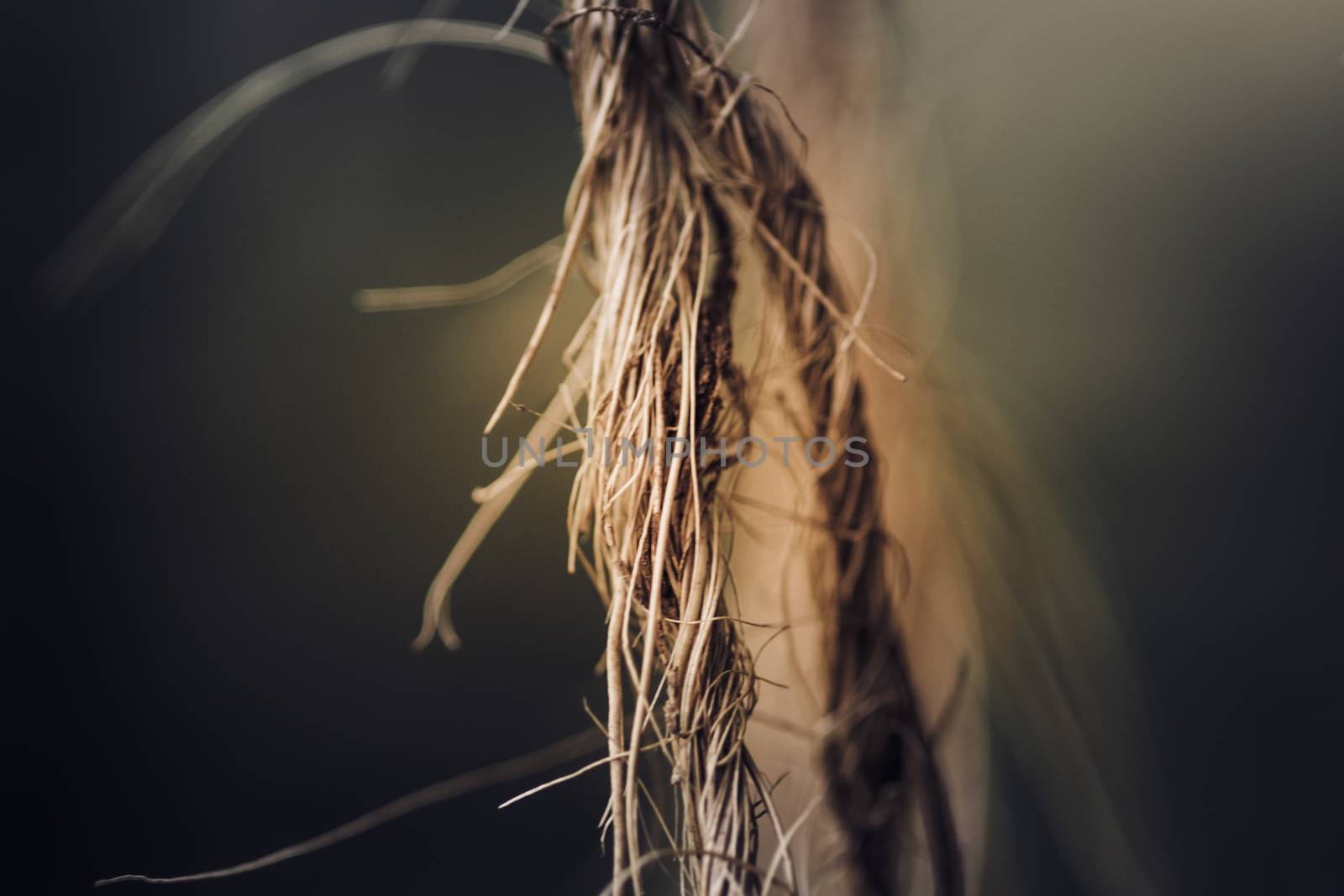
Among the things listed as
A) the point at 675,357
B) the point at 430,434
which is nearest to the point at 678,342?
the point at 675,357

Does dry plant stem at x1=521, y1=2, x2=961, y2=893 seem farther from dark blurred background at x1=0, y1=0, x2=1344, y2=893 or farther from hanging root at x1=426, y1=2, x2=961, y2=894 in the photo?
dark blurred background at x1=0, y1=0, x2=1344, y2=893

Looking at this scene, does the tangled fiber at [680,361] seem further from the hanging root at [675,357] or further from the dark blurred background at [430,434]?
the dark blurred background at [430,434]

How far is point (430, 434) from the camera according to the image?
64 cm

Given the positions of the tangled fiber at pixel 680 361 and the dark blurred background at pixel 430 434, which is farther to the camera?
the dark blurred background at pixel 430 434

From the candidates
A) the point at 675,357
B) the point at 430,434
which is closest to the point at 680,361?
the point at 675,357

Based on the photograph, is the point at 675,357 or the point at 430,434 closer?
the point at 675,357

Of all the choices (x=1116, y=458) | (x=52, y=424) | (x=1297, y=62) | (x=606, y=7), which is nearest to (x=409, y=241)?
(x=52, y=424)

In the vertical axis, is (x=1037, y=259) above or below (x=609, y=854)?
above

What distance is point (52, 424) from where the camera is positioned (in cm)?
59

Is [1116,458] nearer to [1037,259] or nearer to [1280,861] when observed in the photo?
[1037,259]

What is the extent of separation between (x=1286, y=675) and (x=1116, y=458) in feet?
0.81

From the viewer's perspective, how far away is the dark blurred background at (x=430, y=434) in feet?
1.96

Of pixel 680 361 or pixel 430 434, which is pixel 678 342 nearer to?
pixel 680 361

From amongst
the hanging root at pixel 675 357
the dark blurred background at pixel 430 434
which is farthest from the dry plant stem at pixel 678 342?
the dark blurred background at pixel 430 434
